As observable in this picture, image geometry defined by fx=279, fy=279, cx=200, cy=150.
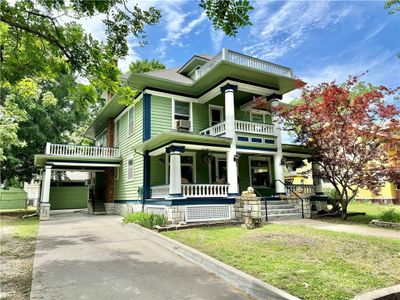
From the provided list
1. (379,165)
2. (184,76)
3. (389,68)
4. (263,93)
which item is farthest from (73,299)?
(389,68)

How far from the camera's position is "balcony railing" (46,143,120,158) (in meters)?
16.3

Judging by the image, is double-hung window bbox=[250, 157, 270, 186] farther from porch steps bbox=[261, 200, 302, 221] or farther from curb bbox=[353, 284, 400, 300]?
curb bbox=[353, 284, 400, 300]

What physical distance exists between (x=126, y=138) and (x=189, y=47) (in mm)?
9322

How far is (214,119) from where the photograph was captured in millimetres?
15812

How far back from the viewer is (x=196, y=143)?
12000mm

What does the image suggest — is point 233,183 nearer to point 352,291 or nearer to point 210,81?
point 210,81

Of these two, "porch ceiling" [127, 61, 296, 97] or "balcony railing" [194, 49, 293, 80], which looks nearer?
"balcony railing" [194, 49, 293, 80]

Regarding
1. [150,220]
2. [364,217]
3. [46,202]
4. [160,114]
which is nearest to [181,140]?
[160,114]

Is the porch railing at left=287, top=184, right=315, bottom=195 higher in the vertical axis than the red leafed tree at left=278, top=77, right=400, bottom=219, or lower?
lower

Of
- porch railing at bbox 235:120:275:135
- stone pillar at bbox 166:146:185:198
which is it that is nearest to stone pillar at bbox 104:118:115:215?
stone pillar at bbox 166:146:185:198

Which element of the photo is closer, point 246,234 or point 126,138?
point 246,234

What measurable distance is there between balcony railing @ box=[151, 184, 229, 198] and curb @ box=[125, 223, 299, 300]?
417 centimetres

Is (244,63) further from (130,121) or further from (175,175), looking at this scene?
(130,121)

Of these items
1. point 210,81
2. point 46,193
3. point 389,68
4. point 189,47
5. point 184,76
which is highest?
point 389,68
